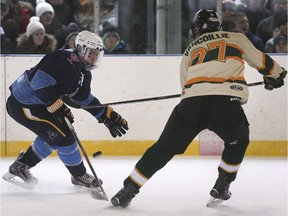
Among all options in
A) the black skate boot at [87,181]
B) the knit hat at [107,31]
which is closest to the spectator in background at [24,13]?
the knit hat at [107,31]

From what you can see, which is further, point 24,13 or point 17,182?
point 24,13

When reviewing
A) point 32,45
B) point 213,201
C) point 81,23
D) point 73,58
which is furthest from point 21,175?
point 81,23

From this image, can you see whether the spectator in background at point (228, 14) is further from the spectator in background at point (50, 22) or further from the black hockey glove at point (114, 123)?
the black hockey glove at point (114, 123)

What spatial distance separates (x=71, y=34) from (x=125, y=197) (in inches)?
110

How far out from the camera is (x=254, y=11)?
Result: 6000 millimetres

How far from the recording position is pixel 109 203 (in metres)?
3.48

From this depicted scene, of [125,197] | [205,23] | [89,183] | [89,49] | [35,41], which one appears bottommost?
[89,183]

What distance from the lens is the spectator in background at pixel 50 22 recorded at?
5.90m

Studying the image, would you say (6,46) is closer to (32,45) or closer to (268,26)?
(32,45)

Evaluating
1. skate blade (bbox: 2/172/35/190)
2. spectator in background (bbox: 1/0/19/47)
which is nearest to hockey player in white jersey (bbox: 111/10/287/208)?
skate blade (bbox: 2/172/35/190)

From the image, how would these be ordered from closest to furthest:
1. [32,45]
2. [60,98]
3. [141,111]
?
1. [60,98]
2. [141,111]
3. [32,45]

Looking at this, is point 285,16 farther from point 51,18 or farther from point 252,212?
point 252,212

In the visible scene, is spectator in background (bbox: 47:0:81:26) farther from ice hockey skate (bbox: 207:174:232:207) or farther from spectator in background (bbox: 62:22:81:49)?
ice hockey skate (bbox: 207:174:232:207)

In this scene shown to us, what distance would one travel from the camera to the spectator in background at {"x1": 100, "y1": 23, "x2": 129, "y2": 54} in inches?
232
